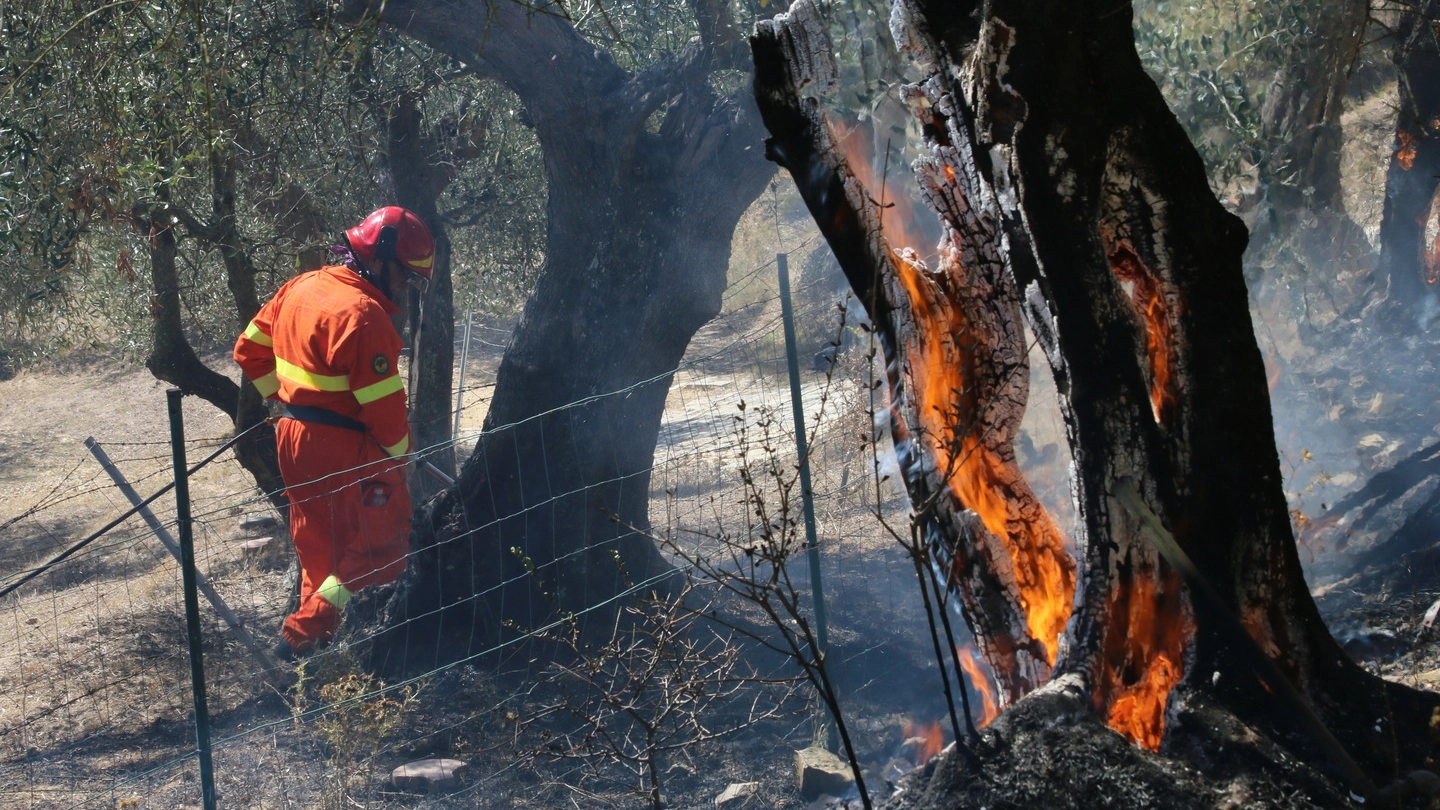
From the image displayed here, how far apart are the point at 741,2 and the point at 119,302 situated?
6.54 meters

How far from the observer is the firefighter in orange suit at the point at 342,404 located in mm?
5602

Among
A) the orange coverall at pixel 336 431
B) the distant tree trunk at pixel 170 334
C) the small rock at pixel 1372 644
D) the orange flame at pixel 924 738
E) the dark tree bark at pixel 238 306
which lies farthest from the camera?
the distant tree trunk at pixel 170 334

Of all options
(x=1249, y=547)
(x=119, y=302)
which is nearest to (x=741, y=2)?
(x=1249, y=547)

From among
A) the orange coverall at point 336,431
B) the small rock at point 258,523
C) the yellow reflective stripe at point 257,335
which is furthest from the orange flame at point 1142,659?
the small rock at point 258,523

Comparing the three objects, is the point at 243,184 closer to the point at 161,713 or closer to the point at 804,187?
the point at 161,713

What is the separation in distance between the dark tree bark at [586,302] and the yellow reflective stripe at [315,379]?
2.69ft

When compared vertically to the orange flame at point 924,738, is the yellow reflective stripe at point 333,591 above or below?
above

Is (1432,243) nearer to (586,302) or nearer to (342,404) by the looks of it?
(586,302)

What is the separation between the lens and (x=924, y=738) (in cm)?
510

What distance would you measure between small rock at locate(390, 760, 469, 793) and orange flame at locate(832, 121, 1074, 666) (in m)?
3.08

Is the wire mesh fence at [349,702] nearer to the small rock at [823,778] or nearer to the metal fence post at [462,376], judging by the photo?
the small rock at [823,778]

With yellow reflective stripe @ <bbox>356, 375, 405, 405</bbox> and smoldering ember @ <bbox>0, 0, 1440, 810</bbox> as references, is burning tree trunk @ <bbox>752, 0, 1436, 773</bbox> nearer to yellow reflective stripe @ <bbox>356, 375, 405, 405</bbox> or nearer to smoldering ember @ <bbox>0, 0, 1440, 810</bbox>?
smoldering ember @ <bbox>0, 0, 1440, 810</bbox>

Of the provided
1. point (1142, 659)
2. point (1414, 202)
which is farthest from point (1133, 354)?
point (1414, 202)

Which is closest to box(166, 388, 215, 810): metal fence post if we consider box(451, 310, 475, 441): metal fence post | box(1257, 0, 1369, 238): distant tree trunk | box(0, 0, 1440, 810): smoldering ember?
box(0, 0, 1440, 810): smoldering ember
